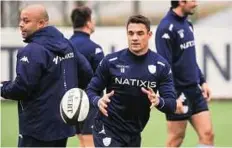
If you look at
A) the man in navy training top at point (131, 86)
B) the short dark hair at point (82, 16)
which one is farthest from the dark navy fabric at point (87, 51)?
the man in navy training top at point (131, 86)

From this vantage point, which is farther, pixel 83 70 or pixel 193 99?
pixel 193 99

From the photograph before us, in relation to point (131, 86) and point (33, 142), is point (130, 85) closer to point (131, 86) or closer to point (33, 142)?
point (131, 86)

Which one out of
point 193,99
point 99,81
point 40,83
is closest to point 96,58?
point 193,99

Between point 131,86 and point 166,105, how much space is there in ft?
1.18

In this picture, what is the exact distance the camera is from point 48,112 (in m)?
7.33

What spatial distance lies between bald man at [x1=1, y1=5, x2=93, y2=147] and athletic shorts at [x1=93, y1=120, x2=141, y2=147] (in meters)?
0.27

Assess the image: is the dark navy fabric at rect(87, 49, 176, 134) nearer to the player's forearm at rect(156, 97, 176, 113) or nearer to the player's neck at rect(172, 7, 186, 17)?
the player's forearm at rect(156, 97, 176, 113)

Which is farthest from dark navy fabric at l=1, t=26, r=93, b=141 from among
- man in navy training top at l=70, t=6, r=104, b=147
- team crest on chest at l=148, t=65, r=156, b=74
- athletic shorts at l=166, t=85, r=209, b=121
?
athletic shorts at l=166, t=85, r=209, b=121

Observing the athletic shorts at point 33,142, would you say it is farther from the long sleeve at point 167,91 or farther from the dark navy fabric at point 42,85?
the long sleeve at point 167,91

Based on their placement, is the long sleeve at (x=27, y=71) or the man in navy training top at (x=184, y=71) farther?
the man in navy training top at (x=184, y=71)

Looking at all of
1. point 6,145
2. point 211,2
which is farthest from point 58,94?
point 211,2

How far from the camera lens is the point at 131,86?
738cm

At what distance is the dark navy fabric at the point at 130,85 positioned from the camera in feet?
24.2

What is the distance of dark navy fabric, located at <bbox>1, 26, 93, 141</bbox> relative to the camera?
7125mm
